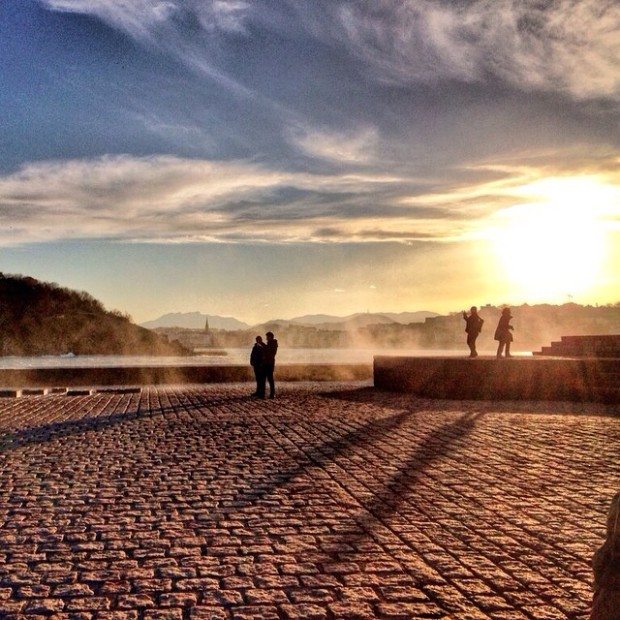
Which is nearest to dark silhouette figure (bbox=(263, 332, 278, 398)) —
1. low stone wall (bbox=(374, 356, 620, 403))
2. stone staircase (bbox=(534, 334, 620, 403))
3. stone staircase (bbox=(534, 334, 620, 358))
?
low stone wall (bbox=(374, 356, 620, 403))

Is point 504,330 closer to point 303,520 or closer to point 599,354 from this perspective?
point 599,354

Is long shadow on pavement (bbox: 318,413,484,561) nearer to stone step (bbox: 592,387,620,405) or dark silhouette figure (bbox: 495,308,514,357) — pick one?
stone step (bbox: 592,387,620,405)

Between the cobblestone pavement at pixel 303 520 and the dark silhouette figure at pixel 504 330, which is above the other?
the dark silhouette figure at pixel 504 330

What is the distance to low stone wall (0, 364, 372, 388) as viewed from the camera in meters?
24.8

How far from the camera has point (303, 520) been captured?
613 centimetres

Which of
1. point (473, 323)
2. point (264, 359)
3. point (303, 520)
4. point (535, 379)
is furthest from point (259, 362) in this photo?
point (303, 520)

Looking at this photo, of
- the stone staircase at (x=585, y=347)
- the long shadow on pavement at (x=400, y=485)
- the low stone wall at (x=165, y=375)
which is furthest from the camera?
the stone staircase at (x=585, y=347)

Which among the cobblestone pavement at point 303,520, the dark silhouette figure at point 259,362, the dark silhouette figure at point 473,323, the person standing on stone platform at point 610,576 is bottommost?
the cobblestone pavement at point 303,520

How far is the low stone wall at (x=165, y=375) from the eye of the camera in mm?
24828

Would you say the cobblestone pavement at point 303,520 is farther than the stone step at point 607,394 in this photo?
No

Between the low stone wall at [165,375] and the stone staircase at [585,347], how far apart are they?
24.6 ft

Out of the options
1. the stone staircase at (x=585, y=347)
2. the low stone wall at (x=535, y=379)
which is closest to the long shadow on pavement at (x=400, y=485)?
the low stone wall at (x=535, y=379)

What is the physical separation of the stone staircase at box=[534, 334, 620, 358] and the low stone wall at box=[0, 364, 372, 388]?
24.6 feet

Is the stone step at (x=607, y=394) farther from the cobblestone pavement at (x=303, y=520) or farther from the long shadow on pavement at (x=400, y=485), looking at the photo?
the long shadow on pavement at (x=400, y=485)
